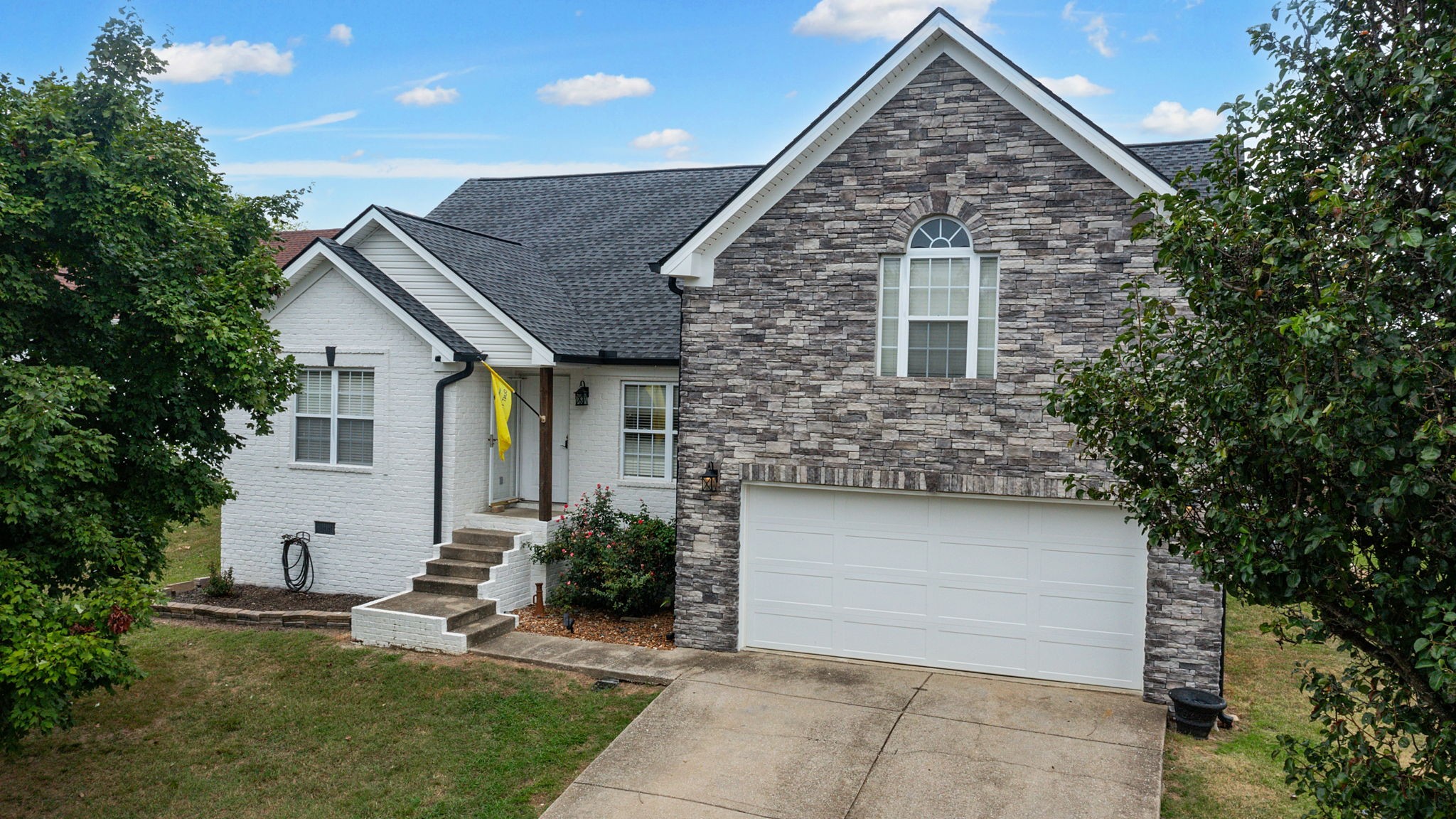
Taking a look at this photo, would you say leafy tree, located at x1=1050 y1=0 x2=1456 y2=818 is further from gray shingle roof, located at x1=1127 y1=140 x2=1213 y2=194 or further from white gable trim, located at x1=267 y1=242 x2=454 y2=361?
white gable trim, located at x1=267 y1=242 x2=454 y2=361

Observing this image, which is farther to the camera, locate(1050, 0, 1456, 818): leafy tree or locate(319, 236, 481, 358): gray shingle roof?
locate(319, 236, 481, 358): gray shingle roof

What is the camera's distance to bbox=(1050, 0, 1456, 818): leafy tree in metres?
4.00

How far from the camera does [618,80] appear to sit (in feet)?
203

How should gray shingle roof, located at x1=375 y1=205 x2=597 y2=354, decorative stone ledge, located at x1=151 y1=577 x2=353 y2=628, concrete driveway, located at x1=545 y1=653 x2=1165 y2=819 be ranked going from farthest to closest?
gray shingle roof, located at x1=375 y1=205 x2=597 y2=354, decorative stone ledge, located at x1=151 y1=577 x2=353 y2=628, concrete driveway, located at x1=545 y1=653 x2=1165 y2=819

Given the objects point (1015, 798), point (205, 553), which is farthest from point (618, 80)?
point (1015, 798)

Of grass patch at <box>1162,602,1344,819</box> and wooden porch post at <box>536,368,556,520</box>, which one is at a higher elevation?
wooden porch post at <box>536,368,556,520</box>

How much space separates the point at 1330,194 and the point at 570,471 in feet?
41.4

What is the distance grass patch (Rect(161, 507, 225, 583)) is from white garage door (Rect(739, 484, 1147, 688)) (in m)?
9.38

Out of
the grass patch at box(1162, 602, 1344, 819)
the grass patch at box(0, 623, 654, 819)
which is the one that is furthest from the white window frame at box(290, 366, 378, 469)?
the grass patch at box(1162, 602, 1344, 819)

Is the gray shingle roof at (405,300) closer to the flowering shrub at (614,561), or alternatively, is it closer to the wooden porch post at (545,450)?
the wooden porch post at (545,450)

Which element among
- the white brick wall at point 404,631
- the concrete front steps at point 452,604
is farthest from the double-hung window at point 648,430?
the white brick wall at point 404,631

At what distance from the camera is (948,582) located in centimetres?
1150

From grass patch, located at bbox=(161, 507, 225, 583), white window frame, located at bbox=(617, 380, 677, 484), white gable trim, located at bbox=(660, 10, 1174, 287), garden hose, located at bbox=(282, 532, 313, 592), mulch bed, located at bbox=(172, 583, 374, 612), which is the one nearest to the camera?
white gable trim, located at bbox=(660, 10, 1174, 287)

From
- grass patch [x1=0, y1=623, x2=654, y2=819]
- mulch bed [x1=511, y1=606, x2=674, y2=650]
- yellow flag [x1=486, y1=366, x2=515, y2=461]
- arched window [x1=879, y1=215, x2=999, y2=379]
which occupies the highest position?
arched window [x1=879, y1=215, x2=999, y2=379]
